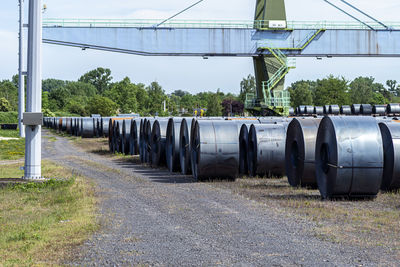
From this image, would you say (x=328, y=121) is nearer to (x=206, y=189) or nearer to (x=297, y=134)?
(x=297, y=134)

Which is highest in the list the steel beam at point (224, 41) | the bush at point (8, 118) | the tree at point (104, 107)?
the steel beam at point (224, 41)

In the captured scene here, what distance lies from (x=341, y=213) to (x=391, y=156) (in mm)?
2773

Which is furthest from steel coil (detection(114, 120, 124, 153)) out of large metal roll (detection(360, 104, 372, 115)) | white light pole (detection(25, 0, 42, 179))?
large metal roll (detection(360, 104, 372, 115))

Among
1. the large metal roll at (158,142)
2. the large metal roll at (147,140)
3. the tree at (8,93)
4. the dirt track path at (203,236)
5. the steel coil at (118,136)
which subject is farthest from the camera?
the tree at (8,93)

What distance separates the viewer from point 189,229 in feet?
26.6

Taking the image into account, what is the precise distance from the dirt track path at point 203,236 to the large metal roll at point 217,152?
6.55ft

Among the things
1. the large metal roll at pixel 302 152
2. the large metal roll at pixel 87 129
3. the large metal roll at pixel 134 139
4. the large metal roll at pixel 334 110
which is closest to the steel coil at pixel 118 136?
the large metal roll at pixel 134 139

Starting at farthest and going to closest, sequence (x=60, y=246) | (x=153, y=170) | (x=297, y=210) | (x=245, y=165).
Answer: (x=153, y=170) < (x=245, y=165) < (x=297, y=210) < (x=60, y=246)

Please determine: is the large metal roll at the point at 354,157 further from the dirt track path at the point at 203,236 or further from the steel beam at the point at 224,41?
the steel beam at the point at 224,41

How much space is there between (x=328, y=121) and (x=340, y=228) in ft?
11.0

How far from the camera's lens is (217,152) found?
14.0m

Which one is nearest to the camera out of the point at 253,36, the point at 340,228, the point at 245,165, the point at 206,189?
the point at 340,228

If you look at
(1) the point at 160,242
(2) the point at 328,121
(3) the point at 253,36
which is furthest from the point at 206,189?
(3) the point at 253,36

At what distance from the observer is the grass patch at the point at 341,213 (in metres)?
7.36
